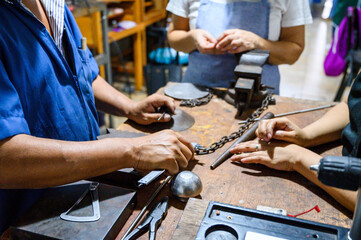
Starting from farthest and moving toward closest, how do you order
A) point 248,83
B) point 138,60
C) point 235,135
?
point 138,60 → point 248,83 → point 235,135

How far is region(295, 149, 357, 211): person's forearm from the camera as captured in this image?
886mm

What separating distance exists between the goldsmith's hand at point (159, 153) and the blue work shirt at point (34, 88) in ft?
0.76

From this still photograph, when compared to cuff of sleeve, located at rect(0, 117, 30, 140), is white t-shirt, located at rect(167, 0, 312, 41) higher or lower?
higher

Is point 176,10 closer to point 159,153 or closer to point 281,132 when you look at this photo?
point 281,132

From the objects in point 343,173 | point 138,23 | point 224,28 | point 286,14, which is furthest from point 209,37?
point 138,23

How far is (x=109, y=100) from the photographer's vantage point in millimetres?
1396

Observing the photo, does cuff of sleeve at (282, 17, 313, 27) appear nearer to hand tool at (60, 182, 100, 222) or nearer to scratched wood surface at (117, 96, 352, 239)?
scratched wood surface at (117, 96, 352, 239)

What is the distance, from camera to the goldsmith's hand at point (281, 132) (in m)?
1.16

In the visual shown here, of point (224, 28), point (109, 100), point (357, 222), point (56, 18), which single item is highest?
point (56, 18)

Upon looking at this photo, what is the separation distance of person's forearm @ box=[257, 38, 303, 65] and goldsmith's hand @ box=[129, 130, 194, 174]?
36.6 inches

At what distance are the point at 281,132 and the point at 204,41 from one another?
2.36 ft

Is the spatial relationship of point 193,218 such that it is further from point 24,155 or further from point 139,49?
point 139,49

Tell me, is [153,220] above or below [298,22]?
below

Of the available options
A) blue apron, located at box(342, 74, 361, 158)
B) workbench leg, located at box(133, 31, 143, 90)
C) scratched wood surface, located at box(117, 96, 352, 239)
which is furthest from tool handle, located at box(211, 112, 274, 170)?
workbench leg, located at box(133, 31, 143, 90)
